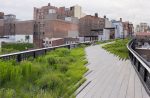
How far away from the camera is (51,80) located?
9164 mm

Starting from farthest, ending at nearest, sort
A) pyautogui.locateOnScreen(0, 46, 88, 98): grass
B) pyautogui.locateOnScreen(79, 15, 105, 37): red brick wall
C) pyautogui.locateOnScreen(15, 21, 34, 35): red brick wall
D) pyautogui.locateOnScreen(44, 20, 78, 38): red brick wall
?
pyautogui.locateOnScreen(79, 15, 105, 37): red brick wall
pyautogui.locateOnScreen(15, 21, 34, 35): red brick wall
pyautogui.locateOnScreen(44, 20, 78, 38): red brick wall
pyautogui.locateOnScreen(0, 46, 88, 98): grass

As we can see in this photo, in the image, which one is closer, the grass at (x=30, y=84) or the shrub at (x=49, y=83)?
the grass at (x=30, y=84)

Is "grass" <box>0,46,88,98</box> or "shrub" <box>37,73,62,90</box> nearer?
"grass" <box>0,46,88,98</box>

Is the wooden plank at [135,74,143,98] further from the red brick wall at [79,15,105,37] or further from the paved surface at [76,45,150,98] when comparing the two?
the red brick wall at [79,15,105,37]

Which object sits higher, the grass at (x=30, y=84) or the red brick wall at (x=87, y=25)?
the red brick wall at (x=87, y=25)

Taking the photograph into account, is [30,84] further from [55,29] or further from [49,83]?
[55,29]

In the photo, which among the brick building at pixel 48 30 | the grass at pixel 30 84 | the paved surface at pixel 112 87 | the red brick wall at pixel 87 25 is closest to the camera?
the grass at pixel 30 84

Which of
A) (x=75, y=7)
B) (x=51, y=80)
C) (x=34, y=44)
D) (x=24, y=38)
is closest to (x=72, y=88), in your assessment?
(x=51, y=80)

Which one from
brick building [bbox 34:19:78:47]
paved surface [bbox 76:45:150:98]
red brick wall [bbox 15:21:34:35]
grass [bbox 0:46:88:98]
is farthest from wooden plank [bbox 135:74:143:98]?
red brick wall [bbox 15:21:34:35]

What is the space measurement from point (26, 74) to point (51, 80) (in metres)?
1.20

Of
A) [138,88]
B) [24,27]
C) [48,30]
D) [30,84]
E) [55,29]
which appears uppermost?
[24,27]

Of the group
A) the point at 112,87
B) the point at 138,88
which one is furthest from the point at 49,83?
the point at 138,88

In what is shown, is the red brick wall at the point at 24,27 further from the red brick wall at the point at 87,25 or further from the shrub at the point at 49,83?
the shrub at the point at 49,83

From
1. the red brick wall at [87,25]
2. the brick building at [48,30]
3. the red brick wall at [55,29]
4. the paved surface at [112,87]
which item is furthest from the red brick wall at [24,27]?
the paved surface at [112,87]
